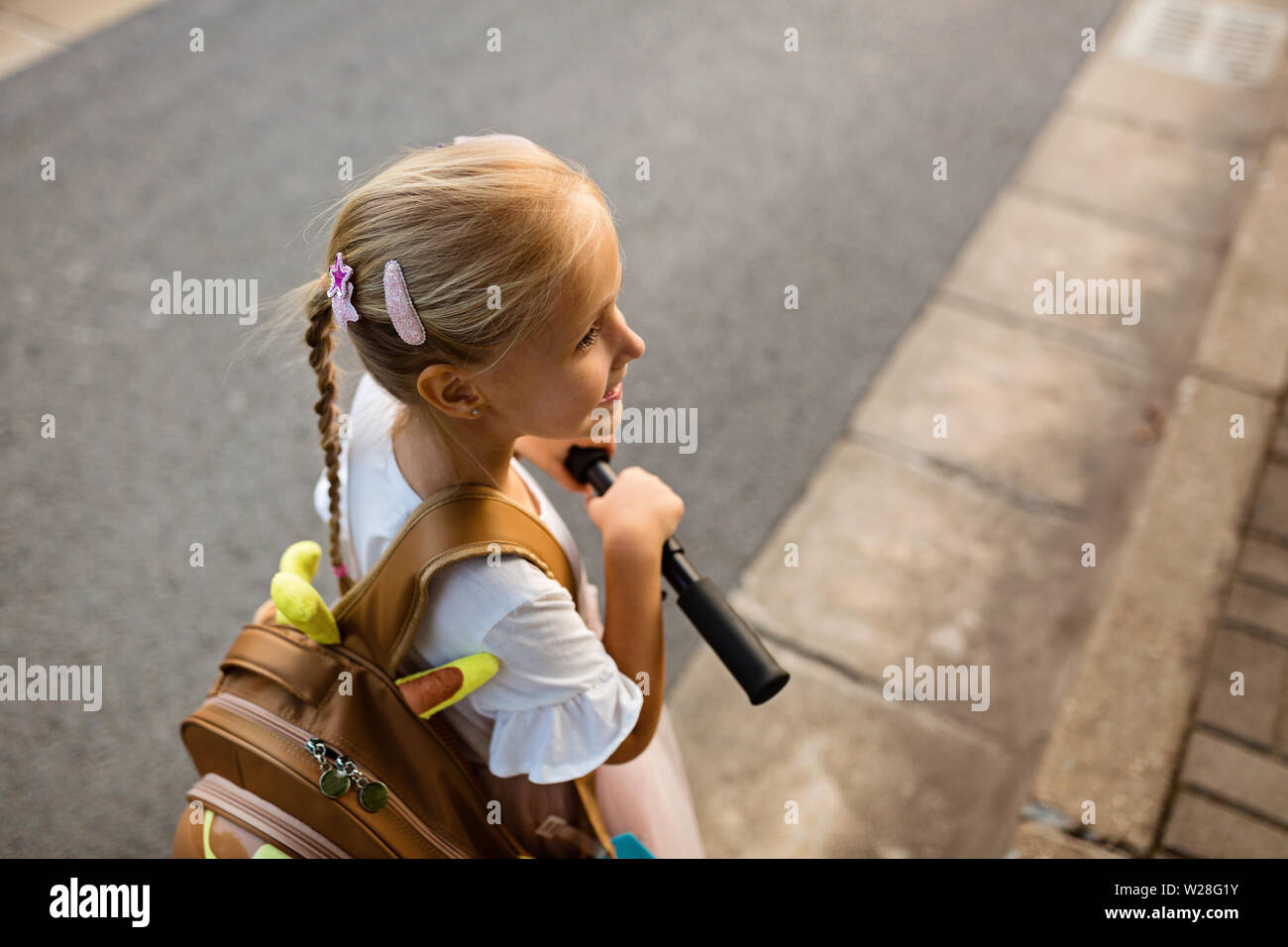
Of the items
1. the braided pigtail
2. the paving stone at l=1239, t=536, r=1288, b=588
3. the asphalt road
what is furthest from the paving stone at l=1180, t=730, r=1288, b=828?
the braided pigtail

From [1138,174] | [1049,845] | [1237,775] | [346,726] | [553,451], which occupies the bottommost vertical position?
[1049,845]

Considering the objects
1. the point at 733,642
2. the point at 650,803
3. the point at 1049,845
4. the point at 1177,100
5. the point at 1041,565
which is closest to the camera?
the point at 733,642

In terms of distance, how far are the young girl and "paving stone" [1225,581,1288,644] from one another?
2.01 metres

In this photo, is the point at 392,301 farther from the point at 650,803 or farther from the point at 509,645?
the point at 650,803

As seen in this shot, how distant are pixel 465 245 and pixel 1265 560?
2.65 meters

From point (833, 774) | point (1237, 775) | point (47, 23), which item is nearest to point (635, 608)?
point (833, 774)

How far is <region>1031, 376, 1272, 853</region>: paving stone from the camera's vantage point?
8.04 feet

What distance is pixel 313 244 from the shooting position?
3.46 metres

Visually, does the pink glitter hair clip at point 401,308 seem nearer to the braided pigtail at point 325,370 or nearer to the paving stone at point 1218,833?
the braided pigtail at point 325,370

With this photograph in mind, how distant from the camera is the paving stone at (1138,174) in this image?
405 cm

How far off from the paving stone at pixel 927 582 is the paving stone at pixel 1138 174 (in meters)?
1.69

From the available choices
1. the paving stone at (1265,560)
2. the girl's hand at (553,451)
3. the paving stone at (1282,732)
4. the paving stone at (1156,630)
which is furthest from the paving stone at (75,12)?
the paving stone at (1282,732)
